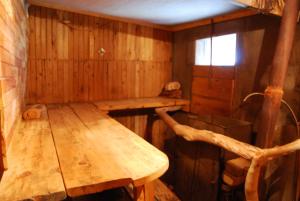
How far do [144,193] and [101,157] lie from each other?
0.36 meters

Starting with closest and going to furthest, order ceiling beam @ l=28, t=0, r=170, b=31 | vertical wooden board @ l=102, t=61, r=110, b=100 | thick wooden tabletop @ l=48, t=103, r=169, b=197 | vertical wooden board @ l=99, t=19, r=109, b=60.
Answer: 1. thick wooden tabletop @ l=48, t=103, r=169, b=197
2. ceiling beam @ l=28, t=0, r=170, b=31
3. vertical wooden board @ l=99, t=19, r=109, b=60
4. vertical wooden board @ l=102, t=61, r=110, b=100

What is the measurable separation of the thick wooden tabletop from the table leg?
18 cm

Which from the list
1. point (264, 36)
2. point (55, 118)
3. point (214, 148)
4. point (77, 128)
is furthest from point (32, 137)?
point (264, 36)

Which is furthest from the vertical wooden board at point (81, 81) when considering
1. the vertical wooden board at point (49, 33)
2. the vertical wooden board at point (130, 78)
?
the vertical wooden board at point (130, 78)

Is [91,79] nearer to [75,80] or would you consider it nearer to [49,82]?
[75,80]

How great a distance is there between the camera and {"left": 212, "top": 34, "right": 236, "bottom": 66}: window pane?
3504 millimetres

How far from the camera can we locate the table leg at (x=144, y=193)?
59.0 inches

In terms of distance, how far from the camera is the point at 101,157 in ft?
5.10

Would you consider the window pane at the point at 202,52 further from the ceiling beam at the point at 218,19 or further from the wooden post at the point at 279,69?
the wooden post at the point at 279,69

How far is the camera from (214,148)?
9.14 feet

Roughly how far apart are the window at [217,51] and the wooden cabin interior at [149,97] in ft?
0.07

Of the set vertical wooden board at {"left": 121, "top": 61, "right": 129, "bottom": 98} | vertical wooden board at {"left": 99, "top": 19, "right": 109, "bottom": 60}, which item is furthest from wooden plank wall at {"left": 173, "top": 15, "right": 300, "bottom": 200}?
vertical wooden board at {"left": 99, "top": 19, "right": 109, "bottom": 60}

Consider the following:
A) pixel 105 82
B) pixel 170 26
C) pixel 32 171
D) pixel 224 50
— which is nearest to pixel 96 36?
pixel 105 82

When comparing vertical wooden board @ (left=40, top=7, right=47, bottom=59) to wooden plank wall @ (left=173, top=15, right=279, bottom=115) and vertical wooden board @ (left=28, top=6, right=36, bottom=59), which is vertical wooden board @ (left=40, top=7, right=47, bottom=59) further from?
wooden plank wall @ (left=173, top=15, right=279, bottom=115)
